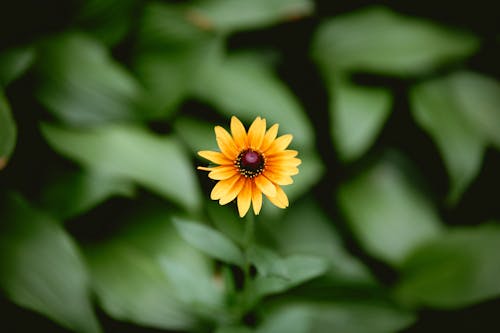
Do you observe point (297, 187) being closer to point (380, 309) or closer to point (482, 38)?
point (380, 309)

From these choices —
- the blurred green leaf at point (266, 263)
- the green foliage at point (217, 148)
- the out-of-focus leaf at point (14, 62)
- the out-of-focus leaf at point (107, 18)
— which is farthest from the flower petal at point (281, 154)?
the out-of-focus leaf at point (107, 18)

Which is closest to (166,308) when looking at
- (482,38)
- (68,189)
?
(68,189)

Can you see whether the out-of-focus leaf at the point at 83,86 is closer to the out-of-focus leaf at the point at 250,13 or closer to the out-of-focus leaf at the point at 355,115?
the out-of-focus leaf at the point at 250,13

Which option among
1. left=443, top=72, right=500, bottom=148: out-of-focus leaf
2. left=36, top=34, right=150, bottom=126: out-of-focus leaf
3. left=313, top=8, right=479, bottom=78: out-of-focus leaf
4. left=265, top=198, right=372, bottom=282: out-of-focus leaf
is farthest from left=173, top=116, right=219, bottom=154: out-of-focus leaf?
left=443, top=72, right=500, bottom=148: out-of-focus leaf

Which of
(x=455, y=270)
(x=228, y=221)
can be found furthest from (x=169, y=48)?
(x=455, y=270)

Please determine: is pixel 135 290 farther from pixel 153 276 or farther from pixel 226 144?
pixel 226 144
